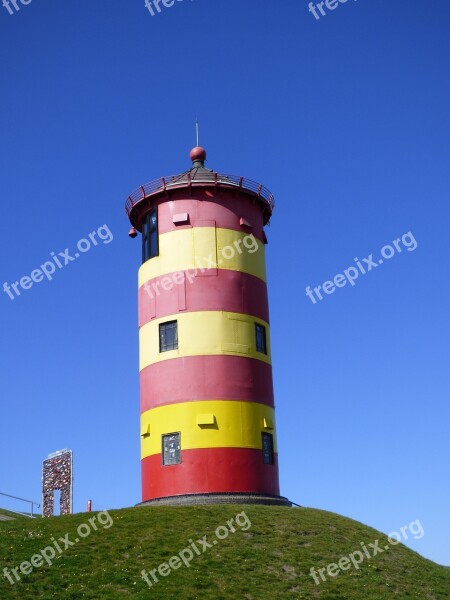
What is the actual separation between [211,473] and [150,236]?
11.6 metres

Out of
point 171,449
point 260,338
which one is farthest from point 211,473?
point 260,338

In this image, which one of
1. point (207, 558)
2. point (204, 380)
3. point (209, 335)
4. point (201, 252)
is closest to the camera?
point (207, 558)

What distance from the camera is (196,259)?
33969mm

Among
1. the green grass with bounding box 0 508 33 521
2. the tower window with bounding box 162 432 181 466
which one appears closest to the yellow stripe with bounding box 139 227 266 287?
the tower window with bounding box 162 432 181 466

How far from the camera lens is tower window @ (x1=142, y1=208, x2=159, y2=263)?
35.4m

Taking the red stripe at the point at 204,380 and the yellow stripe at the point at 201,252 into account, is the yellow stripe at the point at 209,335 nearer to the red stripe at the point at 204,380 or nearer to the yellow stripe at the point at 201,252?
the red stripe at the point at 204,380

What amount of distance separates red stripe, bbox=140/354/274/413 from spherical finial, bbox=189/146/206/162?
34.9 ft

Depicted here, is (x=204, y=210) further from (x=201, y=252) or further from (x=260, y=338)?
(x=260, y=338)

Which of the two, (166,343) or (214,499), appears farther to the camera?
(166,343)

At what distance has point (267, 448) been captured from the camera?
33.2m

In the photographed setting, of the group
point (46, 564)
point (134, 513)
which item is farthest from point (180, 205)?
point (46, 564)

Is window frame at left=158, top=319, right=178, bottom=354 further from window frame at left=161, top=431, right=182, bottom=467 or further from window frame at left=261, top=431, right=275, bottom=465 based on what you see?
window frame at left=261, top=431, right=275, bottom=465

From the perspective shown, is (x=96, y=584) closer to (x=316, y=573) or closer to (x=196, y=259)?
(x=316, y=573)

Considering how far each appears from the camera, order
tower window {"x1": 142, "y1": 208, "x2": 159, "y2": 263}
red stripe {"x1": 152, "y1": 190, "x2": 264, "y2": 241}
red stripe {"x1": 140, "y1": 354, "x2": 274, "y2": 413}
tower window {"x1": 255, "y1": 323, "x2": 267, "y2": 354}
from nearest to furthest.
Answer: red stripe {"x1": 140, "y1": 354, "x2": 274, "y2": 413} < tower window {"x1": 255, "y1": 323, "x2": 267, "y2": 354} < red stripe {"x1": 152, "y1": 190, "x2": 264, "y2": 241} < tower window {"x1": 142, "y1": 208, "x2": 159, "y2": 263}
